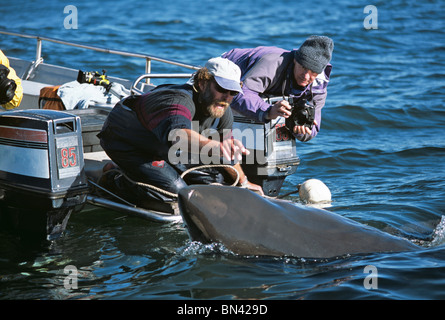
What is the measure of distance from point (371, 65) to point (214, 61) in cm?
1199

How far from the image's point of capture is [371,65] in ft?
54.9

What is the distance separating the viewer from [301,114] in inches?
247

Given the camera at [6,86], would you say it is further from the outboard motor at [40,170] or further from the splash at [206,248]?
the splash at [206,248]

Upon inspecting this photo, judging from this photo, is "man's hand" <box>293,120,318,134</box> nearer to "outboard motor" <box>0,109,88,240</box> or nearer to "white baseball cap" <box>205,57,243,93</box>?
"white baseball cap" <box>205,57,243,93</box>

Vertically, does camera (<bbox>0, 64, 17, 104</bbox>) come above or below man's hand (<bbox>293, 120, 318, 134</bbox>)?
above

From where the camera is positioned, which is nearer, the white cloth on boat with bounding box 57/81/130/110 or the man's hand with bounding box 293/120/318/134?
the man's hand with bounding box 293/120/318/134

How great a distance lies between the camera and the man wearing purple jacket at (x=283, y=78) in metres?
6.25

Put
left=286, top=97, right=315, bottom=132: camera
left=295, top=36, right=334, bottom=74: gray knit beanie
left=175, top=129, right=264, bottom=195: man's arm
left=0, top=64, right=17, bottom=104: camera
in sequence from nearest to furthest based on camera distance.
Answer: left=175, top=129, right=264, bottom=195: man's arm, left=0, top=64, right=17, bottom=104: camera, left=286, top=97, right=315, bottom=132: camera, left=295, top=36, right=334, bottom=74: gray knit beanie

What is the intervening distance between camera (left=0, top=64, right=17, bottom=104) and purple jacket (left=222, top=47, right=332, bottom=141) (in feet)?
6.85

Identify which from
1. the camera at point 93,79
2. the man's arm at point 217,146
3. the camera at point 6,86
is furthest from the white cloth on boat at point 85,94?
the man's arm at point 217,146

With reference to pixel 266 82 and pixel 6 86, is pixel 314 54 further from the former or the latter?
pixel 6 86

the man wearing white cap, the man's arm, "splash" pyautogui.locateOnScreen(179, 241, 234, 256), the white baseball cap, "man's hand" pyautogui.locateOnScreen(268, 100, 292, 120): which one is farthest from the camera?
"man's hand" pyautogui.locateOnScreen(268, 100, 292, 120)

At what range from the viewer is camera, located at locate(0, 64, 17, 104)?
5.75m

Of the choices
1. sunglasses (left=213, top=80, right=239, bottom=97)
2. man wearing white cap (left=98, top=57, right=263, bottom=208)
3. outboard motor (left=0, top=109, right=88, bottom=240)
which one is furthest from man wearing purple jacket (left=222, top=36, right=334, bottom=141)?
outboard motor (left=0, top=109, right=88, bottom=240)
